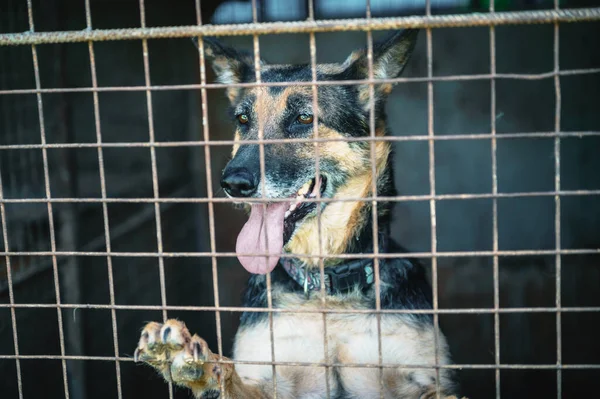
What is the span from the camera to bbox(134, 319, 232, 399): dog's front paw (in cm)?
205

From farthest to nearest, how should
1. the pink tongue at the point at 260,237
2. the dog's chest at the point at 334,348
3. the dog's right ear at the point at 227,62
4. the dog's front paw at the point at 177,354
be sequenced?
1. the dog's right ear at the point at 227,62
2. the dog's chest at the point at 334,348
3. the pink tongue at the point at 260,237
4. the dog's front paw at the point at 177,354

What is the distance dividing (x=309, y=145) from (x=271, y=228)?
56 centimetres

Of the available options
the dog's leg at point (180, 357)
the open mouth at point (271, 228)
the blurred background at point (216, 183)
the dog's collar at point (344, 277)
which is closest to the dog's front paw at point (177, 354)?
the dog's leg at point (180, 357)

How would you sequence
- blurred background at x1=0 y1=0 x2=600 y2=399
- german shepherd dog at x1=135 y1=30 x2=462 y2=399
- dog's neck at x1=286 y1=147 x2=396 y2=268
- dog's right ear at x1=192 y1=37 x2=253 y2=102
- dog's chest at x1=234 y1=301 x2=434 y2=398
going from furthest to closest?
1. blurred background at x1=0 y1=0 x2=600 y2=399
2. dog's right ear at x1=192 y1=37 x2=253 y2=102
3. dog's neck at x1=286 y1=147 x2=396 y2=268
4. dog's chest at x1=234 y1=301 x2=434 y2=398
5. german shepherd dog at x1=135 y1=30 x2=462 y2=399

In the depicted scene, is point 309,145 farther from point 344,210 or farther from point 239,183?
point 239,183

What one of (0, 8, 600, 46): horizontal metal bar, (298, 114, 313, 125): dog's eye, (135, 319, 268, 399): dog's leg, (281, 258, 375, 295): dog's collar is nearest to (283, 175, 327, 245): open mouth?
(281, 258, 375, 295): dog's collar

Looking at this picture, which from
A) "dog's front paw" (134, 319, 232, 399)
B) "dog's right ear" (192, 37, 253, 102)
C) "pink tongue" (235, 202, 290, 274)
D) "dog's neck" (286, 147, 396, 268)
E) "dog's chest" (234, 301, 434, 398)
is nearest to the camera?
"dog's front paw" (134, 319, 232, 399)

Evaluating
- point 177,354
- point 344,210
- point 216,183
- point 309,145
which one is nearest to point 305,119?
point 309,145

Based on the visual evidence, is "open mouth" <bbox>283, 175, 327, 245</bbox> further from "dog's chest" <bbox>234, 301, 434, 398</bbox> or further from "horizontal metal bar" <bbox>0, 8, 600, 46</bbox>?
"horizontal metal bar" <bbox>0, 8, 600, 46</bbox>

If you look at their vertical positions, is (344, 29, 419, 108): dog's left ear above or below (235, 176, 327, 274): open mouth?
above

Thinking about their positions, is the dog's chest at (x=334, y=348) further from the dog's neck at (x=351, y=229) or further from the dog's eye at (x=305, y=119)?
the dog's eye at (x=305, y=119)

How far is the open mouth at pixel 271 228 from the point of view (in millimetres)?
2508

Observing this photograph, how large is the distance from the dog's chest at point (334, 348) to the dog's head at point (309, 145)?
1.24 ft

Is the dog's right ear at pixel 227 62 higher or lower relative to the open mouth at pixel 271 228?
higher
